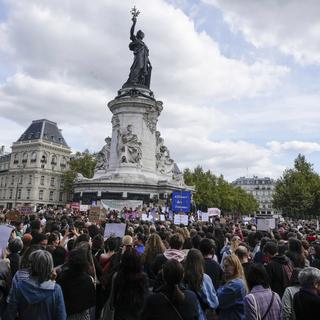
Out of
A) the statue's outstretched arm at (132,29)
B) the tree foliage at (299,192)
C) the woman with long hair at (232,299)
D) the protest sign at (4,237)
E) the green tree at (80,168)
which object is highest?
the statue's outstretched arm at (132,29)

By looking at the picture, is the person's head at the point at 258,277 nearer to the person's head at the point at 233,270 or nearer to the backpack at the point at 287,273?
the person's head at the point at 233,270

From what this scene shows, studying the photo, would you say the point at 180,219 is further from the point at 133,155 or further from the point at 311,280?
the point at 133,155

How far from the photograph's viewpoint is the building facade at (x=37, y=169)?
90.1m

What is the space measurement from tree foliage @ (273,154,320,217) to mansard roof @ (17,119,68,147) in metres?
57.5

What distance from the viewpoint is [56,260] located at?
7180 millimetres

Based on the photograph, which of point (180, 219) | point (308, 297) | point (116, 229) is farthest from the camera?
point (180, 219)

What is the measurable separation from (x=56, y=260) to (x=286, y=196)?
54376mm

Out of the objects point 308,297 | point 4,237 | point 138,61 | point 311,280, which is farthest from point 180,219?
point 138,61

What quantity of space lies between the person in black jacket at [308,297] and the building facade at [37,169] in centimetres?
8821

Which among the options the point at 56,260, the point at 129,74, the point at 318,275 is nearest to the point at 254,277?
the point at 318,275

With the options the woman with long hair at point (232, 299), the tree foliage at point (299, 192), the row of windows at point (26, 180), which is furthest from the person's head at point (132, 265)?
the row of windows at point (26, 180)

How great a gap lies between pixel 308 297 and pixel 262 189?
17933 cm

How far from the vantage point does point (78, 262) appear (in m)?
5.69

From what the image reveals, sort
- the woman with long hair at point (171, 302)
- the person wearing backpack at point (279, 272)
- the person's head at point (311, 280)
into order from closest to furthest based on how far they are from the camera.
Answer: the woman with long hair at point (171, 302) < the person's head at point (311, 280) < the person wearing backpack at point (279, 272)
